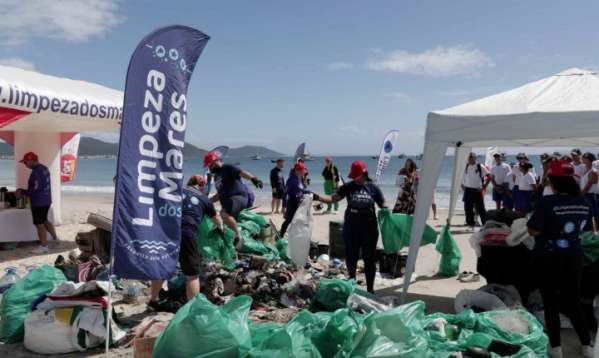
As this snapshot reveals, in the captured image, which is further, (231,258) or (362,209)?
(231,258)

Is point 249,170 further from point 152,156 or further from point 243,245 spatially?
point 152,156

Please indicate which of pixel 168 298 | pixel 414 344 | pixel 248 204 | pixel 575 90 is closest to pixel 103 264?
pixel 168 298

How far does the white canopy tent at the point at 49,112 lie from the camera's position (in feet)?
22.1

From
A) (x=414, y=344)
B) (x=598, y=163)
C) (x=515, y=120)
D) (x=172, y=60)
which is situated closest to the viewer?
(x=414, y=344)

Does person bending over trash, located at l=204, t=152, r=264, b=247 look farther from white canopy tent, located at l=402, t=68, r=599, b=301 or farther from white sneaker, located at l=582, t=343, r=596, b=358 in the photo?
white sneaker, located at l=582, t=343, r=596, b=358

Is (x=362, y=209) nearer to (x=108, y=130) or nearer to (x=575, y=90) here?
(x=575, y=90)

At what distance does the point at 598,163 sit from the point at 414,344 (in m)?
7.04

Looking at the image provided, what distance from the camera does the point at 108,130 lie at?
9.11 meters

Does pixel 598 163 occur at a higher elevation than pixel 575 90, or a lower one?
lower

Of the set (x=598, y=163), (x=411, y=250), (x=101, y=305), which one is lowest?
(x=101, y=305)

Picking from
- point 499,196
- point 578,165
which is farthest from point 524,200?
point 499,196

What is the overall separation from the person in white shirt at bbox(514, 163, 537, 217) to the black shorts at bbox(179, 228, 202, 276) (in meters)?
7.48

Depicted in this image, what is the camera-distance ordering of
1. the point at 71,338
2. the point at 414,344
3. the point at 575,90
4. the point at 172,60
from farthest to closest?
Result: 1. the point at 575,90
2. the point at 71,338
3. the point at 172,60
4. the point at 414,344

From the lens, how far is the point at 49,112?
7.30 metres
